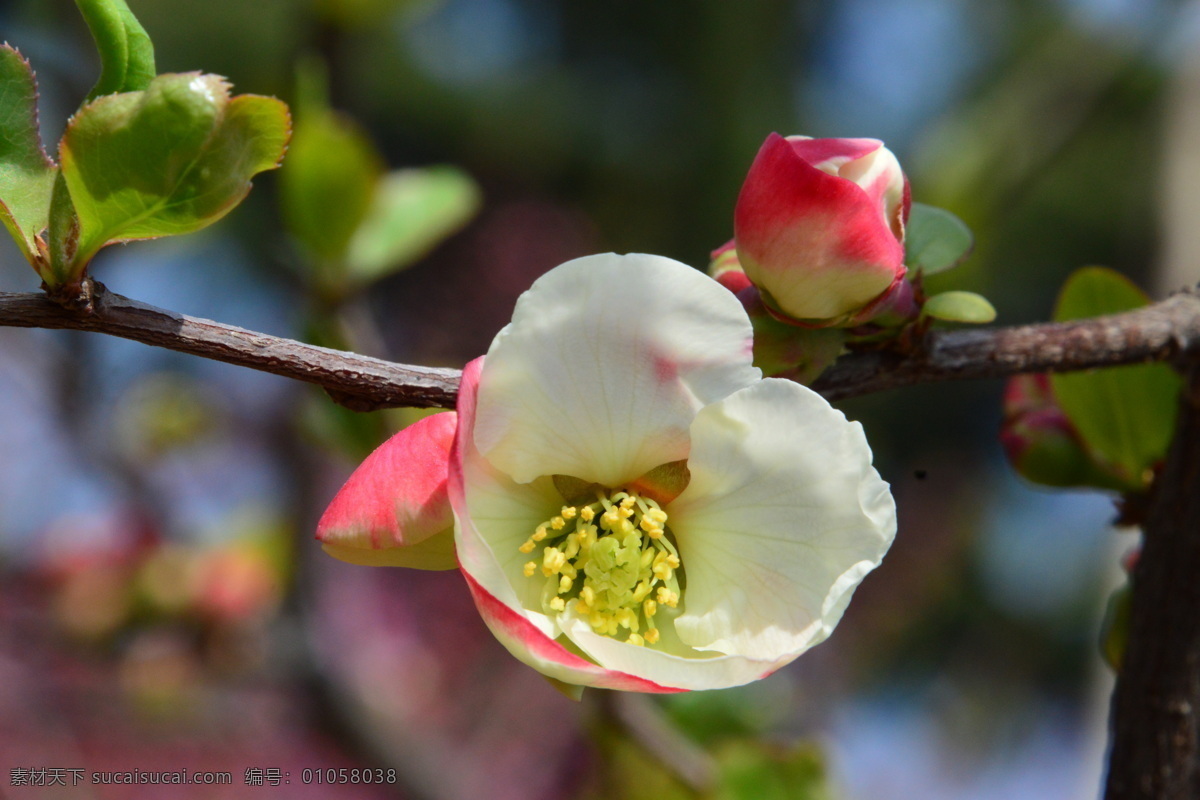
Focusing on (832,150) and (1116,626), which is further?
(1116,626)

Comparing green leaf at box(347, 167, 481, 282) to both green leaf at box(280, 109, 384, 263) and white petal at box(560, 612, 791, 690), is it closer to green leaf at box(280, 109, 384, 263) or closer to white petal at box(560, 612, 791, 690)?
green leaf at box(280, 109, 384, 263)

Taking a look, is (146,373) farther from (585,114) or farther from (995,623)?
(995,623)

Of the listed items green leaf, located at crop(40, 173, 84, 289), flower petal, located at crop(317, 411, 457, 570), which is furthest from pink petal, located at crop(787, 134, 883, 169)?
green leaf, located at crop(40, 173, 84, 289)

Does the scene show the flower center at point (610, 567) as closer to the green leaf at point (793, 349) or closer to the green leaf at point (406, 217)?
the green leaf at point (793, 349)

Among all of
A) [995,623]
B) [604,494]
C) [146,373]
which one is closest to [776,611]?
[604,494]

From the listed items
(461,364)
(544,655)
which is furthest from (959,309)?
(461,364)

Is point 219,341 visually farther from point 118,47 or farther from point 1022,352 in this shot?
point 1022,352
